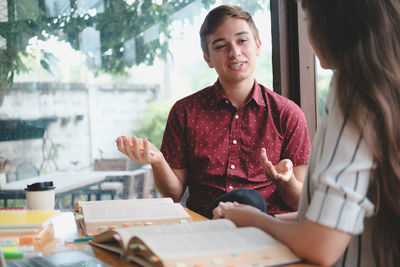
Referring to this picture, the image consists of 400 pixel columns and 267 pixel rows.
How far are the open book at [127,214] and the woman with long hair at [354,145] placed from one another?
314 millimetres

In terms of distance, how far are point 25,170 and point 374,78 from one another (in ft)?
7.37

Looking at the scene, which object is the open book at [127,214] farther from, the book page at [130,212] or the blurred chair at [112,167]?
the blurred chair at [112,167]

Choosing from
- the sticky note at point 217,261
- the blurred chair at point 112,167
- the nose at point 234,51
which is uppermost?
the nose at point 234,51

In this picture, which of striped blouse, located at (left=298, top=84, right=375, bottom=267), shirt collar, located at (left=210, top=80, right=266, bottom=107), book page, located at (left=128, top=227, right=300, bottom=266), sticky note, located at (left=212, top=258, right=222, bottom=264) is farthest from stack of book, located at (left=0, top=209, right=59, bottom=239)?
shirt collar, located at (left=210, top=80, right=266, bottom=107)

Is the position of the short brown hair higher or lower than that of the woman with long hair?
higher

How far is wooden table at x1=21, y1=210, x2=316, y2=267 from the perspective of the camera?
992mm

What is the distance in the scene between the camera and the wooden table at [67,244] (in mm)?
992

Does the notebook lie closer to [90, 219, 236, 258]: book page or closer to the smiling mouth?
[90, 219, 236, 258]: book page

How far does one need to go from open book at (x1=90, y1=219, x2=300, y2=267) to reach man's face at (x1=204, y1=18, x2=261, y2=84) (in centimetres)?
103

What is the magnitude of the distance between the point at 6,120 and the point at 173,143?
44.8 inches

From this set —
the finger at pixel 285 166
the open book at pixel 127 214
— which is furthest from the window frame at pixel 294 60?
the open book at pixel 127 214

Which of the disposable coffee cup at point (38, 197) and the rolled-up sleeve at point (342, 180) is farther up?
the rolled-up sleeve at point (342, 180)

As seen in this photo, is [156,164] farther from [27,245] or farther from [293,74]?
[293,74]

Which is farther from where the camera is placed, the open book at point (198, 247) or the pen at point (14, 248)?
the pen at point (14, 248)
